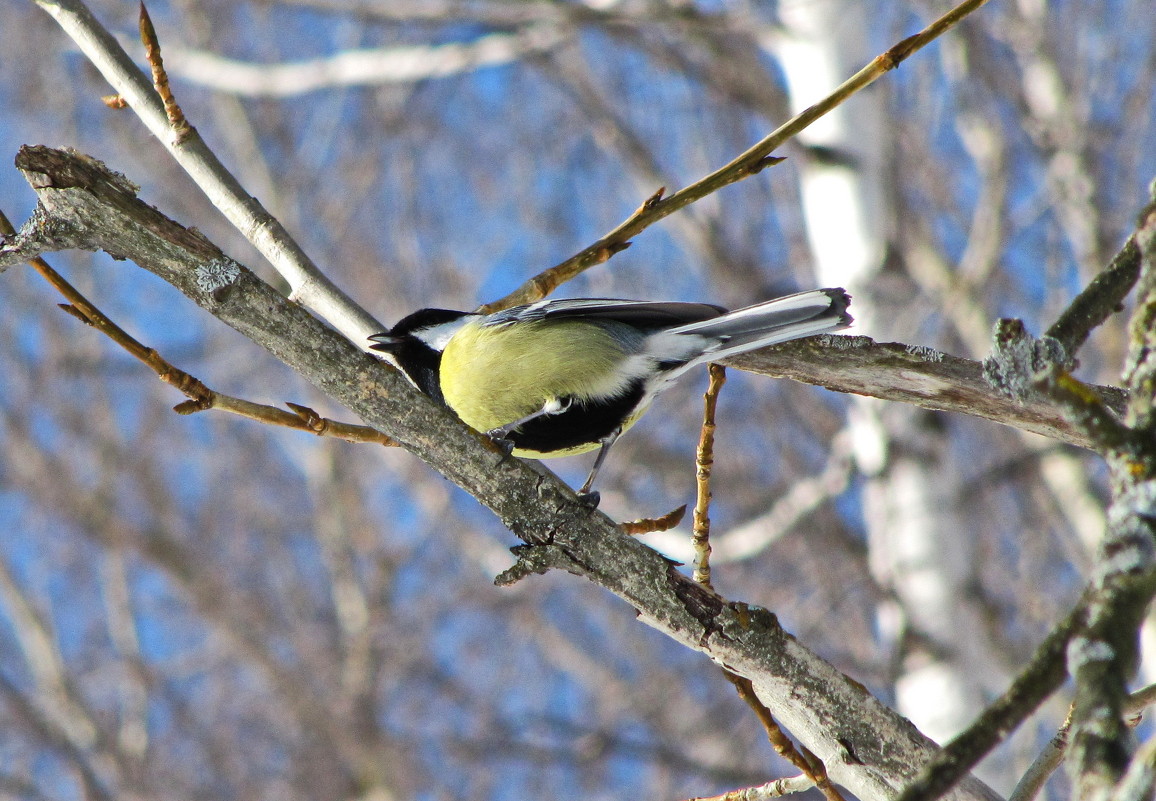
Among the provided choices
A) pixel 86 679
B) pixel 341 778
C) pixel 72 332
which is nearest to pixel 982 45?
pixel 341 778

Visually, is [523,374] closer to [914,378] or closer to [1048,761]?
[914,378]

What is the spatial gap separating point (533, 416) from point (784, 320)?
0.73 meters

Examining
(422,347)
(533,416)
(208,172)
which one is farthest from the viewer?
(422,347)

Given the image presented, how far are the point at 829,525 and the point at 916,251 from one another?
2.01 m

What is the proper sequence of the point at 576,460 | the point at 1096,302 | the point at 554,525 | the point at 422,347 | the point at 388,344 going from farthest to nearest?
1. the point at 576,460
2. the point at 422,347
3. the point at 388,344
4. the point at 554,525
5. the point at 1096,302

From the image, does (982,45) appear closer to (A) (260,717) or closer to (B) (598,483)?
(B) (598,483)

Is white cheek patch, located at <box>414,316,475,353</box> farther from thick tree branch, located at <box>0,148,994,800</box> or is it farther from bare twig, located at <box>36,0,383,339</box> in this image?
thick tree branch, located at <box>0,148,994,800</box>

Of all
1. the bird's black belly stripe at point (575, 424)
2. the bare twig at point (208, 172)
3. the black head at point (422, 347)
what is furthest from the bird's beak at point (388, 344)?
the bird's black belly stripe at point (575, 424)

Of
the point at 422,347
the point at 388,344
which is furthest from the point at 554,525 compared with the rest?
the point at 422,347

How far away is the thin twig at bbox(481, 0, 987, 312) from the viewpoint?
5.16 ft

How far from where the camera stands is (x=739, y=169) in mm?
1739

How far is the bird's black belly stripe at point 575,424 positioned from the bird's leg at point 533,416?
0.01 meters

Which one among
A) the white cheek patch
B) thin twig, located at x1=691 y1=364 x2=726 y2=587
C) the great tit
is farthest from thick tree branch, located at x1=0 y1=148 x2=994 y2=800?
the white cheek patch

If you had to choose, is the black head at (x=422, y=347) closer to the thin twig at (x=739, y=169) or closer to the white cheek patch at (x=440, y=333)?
the white cheek patch at (x=440, y=333)
